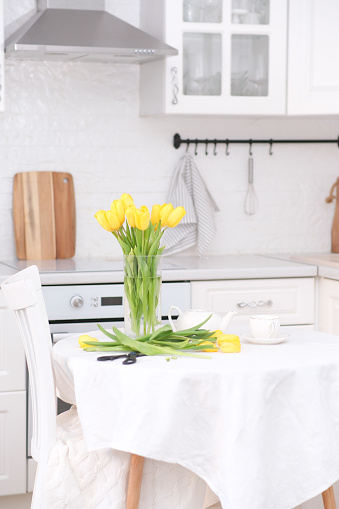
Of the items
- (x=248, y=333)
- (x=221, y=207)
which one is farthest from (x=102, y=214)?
(x=221, y=207)

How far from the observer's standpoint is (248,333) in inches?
96.1

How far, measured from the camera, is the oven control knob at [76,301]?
319 centimetres

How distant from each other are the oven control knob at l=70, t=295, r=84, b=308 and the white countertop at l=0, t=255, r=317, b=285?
59 mm

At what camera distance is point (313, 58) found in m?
3.67

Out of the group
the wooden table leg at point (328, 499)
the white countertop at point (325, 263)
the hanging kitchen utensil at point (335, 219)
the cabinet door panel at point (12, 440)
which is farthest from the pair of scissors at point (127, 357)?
the hanging kitchen utensil at point (335, 219)

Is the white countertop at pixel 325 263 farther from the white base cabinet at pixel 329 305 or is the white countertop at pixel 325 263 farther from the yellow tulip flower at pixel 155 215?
the yellow tulip flower at pixel 155 215

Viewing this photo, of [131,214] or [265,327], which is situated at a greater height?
[131,214]

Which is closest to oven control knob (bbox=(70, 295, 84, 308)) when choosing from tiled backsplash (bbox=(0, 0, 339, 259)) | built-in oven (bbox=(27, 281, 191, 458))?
built-in oven (bbox=(27, 281, 191, 458))

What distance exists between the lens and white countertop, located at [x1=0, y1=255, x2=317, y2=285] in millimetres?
3203

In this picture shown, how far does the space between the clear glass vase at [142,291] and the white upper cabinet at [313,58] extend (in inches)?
66.3

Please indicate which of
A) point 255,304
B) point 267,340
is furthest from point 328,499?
point 255,304

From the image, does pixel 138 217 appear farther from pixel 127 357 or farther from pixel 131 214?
pixel 127 357

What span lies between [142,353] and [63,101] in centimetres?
193

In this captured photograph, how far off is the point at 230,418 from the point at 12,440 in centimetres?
144
